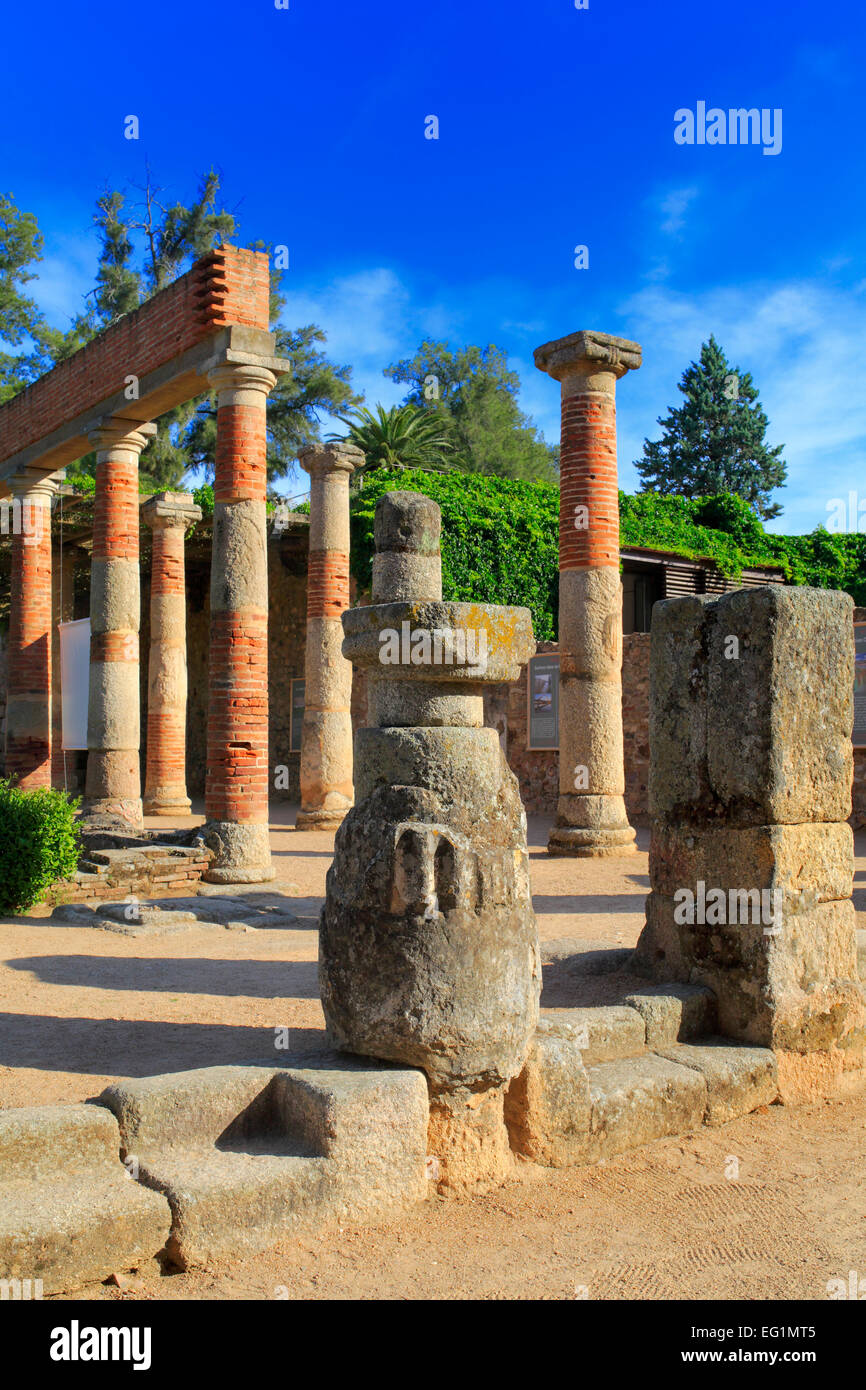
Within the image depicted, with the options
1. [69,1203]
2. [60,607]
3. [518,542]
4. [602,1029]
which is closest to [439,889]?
[602,1029]

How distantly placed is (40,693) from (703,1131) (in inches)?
501

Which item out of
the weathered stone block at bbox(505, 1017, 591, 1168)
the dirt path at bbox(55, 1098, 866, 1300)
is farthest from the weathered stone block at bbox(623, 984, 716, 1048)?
the weathered stone block at bbox(505, 1017, 591, 1168)

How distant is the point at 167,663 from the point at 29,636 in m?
3.00

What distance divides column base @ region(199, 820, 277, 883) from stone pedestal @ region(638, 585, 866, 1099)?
17.2 feet

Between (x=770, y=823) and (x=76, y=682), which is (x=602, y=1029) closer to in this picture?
(x=770, y=823)

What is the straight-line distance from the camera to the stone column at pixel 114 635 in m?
12.3

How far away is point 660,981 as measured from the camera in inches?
216

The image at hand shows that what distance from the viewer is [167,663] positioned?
17547 millimetres

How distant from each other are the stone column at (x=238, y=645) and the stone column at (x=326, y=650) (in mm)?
5323

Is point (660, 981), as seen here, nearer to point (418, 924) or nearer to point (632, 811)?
point (418, 924)

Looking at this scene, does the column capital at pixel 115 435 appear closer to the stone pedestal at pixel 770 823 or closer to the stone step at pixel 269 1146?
the stone pedestal at pixel 770 823

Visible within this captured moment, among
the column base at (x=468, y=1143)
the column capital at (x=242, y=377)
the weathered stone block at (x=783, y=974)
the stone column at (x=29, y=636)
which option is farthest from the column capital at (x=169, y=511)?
the column base at (x=468, y=1143)

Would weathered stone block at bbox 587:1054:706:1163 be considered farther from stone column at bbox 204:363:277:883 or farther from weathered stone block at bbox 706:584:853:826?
stone column at bbox 204:363:277:883

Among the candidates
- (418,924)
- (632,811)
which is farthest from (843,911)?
(632,811)
